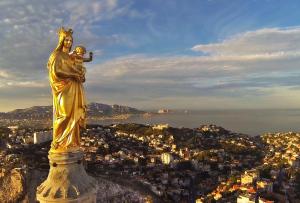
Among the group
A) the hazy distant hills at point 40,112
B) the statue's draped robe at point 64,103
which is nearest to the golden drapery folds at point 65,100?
the statue's draped robe at point 64,103

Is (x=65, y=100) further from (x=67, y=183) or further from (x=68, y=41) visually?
(x=67, y=183)

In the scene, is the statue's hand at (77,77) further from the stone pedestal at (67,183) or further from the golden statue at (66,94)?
the stone pedestal at (67,183)

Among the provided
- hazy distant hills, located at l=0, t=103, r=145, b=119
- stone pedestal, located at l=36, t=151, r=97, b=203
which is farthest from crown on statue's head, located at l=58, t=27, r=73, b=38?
hazy distant hills, located at l=0, t=103, r=145, b=119

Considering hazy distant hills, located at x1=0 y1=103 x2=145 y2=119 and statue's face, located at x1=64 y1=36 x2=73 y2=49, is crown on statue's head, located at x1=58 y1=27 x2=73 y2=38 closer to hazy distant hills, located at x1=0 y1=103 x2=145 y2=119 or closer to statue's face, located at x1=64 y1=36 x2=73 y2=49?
statue's face, located at x1=64 y1=36 x2=73 y2=49

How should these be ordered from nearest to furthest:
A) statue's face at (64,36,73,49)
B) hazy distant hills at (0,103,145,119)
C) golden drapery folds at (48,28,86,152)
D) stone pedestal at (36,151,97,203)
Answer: stone pedestal at (36,151,97,203) → golden drapery folds at (48,28,86,152) → statue's face at (64,36,73,49) → hazy distant hills at (0,103,145,119)

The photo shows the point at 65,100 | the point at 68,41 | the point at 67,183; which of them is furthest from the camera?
the point at 68,41

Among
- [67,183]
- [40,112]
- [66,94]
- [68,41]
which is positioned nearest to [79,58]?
[68,41]
